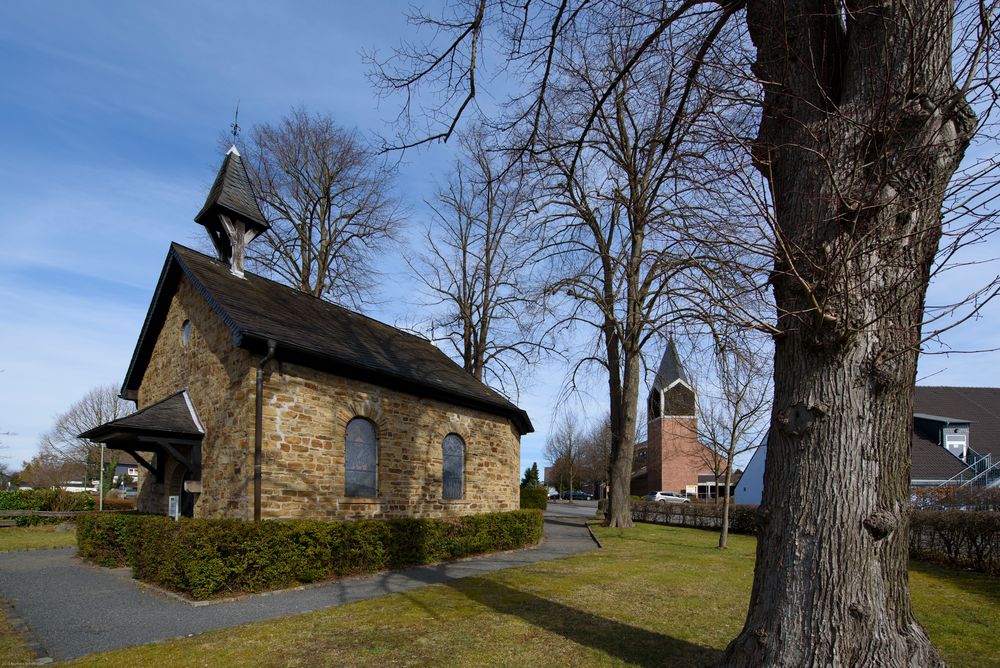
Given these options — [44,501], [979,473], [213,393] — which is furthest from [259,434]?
[979,473]

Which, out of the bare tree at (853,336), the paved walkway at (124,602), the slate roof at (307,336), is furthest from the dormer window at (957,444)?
the bare tree at (853,336)

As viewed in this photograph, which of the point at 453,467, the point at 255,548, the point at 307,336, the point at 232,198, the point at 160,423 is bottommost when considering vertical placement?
the point at 255,548

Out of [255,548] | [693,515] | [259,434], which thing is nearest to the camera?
[255,548]

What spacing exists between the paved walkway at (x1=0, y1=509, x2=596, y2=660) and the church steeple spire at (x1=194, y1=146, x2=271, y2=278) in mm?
7500

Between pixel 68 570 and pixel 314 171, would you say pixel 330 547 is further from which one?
pixel 314 171

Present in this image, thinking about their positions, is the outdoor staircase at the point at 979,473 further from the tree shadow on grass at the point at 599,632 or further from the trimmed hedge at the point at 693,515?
the tree shadow on grass at the point at 599,632

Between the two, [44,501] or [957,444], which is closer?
[44,501]

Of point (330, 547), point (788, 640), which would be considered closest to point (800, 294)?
point (788, 640)

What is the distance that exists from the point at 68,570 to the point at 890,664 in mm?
14117

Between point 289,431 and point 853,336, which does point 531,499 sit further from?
point 853,336

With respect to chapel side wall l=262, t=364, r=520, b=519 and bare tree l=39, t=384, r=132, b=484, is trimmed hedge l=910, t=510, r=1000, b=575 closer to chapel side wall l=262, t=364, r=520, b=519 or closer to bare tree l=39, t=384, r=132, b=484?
chapel side wall l=262, t=364, r=520, b=519

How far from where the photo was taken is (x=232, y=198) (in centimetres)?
1540

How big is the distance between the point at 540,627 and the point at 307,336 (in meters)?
8.13

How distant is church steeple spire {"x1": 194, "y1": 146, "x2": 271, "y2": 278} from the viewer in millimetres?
15219
